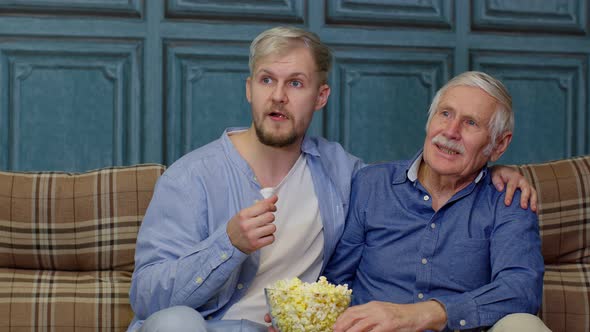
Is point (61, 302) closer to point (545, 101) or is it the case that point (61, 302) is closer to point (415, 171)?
point (415, 171)

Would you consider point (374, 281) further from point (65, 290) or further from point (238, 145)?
point (65, 290)

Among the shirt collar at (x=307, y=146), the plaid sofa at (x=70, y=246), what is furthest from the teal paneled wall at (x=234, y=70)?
the shirt collar at (x=307, y=146)

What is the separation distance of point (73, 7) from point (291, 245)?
1187 millimetres

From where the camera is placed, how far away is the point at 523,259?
2086 millimetres

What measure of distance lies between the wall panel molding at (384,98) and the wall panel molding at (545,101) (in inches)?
9.8

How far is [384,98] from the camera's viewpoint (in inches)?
126

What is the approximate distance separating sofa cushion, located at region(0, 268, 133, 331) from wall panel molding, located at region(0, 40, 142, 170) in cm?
54

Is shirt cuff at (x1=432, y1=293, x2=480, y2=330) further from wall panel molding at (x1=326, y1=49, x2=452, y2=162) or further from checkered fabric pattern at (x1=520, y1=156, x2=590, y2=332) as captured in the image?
wall panel molding at (x1=326, y1=49, x2=452, y2=162)

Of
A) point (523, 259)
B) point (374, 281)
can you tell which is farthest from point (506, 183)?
point (374, 281)

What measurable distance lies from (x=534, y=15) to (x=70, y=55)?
1.69m

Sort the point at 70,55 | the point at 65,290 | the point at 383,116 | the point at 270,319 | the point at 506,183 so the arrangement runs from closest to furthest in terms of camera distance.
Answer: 1. the point at 270,319
2. the point at 506,183
3. the point at 65,290
4. the point at 70,55
5. the point at 383,116

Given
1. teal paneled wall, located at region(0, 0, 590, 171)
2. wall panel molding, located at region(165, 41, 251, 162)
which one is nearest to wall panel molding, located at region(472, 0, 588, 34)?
teal paneled wall, located at region(0, 0, 590, 171)

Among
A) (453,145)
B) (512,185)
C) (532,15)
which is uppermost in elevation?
(532,15)

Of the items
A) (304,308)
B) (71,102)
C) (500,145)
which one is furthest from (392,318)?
(71,102)
